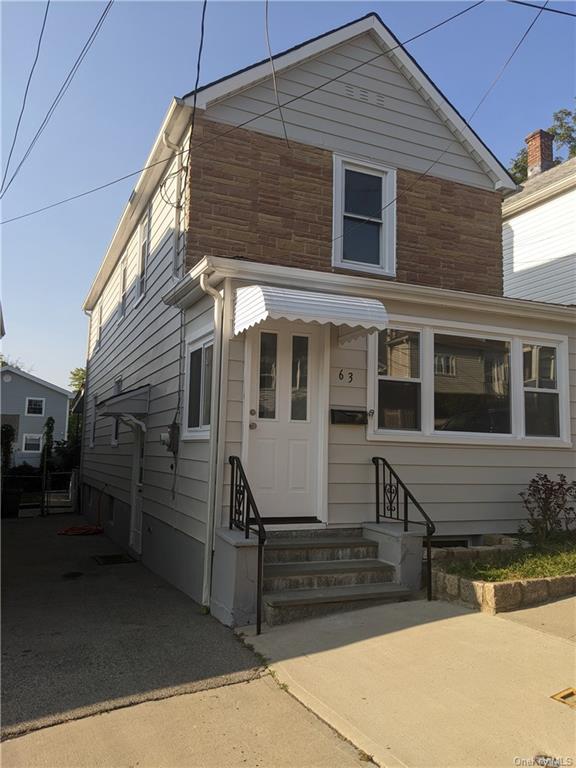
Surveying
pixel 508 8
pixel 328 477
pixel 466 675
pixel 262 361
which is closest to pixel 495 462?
pixel 328 477

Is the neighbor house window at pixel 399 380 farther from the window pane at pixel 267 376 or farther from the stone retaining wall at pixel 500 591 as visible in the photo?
the stone retaining wall at pixel 500 591

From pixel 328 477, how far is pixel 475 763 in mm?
3924

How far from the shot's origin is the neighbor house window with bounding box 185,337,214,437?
714 centimetres

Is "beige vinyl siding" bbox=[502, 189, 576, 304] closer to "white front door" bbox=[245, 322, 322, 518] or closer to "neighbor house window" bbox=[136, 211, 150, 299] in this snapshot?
"white front door" bbox=[245, 322, 322, 518]

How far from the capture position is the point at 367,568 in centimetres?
614

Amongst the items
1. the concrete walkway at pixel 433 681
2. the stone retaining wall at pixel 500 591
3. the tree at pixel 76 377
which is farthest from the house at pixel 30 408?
the concrete walkway at pixel 433 681

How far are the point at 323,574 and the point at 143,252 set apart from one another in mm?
7727

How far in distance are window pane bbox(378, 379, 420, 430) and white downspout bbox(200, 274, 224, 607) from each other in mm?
2101

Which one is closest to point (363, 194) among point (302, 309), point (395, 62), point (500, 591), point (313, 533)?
point (395, 62)

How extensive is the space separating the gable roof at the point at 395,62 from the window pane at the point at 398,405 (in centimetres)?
463

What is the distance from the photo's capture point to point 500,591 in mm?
5352

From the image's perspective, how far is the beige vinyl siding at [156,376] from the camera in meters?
7.36

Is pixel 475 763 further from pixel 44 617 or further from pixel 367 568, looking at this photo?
pixel 44 617

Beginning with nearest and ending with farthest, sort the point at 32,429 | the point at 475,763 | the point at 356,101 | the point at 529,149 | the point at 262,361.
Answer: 1. the point at 475,763
2. the point at 262,361
3. the point at 356,101
4. the point at 529,149
5. the point at 32,429
